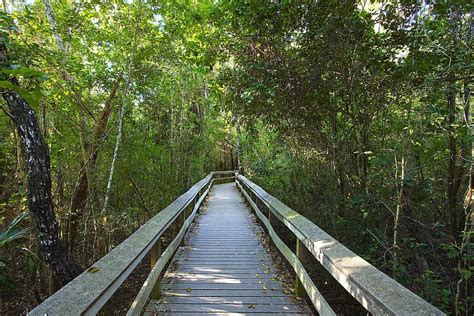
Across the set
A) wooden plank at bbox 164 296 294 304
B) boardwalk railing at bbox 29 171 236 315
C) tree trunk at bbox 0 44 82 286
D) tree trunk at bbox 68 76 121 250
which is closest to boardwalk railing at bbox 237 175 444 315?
wooden plank at bbox 164 296 294 304

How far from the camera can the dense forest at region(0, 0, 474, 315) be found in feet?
11.8

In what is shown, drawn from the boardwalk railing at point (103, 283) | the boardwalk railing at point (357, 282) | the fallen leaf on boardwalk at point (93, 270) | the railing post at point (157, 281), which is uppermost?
the fallen leaf on boardwalk at point (93, 270)

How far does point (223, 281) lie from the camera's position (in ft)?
11.6

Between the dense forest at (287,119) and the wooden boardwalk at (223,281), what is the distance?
1.38 metres

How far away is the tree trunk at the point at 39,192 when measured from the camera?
347 cm

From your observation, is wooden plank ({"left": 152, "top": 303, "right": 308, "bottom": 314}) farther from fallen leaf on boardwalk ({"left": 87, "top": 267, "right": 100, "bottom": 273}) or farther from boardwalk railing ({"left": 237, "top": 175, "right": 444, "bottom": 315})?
fallen leaf on boardwalk ({"left": 87, "top": 267, "right": 100, "bottom": 273})

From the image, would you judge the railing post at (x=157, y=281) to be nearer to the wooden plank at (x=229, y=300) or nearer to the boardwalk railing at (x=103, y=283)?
the boardwalk railing at (x=103, y=283)

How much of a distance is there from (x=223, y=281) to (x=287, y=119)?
123 inches

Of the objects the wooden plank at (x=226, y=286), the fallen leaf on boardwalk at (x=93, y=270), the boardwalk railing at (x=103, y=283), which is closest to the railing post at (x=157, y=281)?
the boardwalk railing at (x=103, y=283)

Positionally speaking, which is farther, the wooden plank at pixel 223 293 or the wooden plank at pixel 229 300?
the wooden plank at pixel 223 293

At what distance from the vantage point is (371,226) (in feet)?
15.0

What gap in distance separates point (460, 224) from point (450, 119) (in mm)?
2047

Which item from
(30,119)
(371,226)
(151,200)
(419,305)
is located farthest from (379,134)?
(151,200)

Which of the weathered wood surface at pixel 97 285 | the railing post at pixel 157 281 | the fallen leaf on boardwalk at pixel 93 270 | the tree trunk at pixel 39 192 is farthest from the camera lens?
the tree trunk at pixel 39 192
